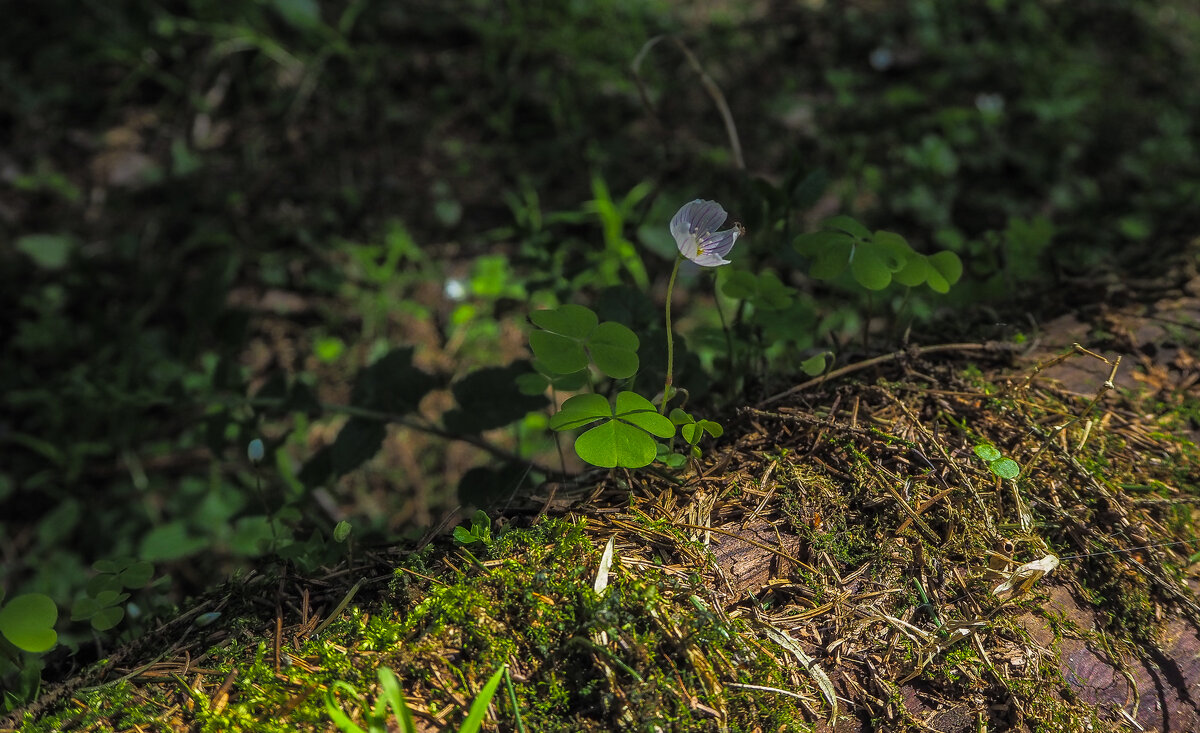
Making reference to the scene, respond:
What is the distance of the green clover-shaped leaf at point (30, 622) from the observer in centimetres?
130

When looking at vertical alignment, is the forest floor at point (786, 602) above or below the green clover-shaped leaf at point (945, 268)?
below

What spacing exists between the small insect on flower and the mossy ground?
1.35ft

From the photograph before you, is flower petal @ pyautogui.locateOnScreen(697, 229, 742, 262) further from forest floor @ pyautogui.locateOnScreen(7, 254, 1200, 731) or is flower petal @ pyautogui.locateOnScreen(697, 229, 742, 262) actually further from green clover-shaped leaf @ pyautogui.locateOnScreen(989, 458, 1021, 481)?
green clover-shaped leaf @ pyautogui.locateOnScreen(989, 458, 1021, 481)

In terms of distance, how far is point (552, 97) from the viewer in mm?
3959

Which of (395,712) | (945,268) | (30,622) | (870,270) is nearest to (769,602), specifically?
(395,712)

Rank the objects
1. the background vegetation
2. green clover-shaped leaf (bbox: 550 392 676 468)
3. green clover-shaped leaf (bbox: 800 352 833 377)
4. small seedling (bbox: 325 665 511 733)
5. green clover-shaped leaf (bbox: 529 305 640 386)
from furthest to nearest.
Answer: the background vegetation, green clover-shaped leaf (bbox: 800 352 833 377), green clover-shaped leaf (bbox: 529 305 640 386), green clover-shaped leaf (bbox: 550 392 676 468), small seedling (bbox: 325 665 511 733)

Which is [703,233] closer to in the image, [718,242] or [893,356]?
[718,242]

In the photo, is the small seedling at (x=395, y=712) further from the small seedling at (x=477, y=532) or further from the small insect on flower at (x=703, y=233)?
the small insect on flower at (x=703, y=233)

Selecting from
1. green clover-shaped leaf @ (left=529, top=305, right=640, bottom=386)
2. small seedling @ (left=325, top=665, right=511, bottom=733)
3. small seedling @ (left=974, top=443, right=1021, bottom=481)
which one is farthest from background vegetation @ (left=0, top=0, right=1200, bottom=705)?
small seedling @ (left=325, top=665, right=511, bottom=733)

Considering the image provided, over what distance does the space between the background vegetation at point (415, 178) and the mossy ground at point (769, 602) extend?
1.30 meters

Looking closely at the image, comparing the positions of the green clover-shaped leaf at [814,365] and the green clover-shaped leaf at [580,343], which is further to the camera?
the green clover-shaped leaf at [814,365]

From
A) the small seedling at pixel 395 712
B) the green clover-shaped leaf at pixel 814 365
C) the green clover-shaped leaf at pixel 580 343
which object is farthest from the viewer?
the green clover-shaped leaf at pixel 814 365

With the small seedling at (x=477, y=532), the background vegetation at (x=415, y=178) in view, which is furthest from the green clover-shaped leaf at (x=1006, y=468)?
the background vegetation at (x=415, y=178)

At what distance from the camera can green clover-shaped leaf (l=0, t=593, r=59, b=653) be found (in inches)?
51.3
